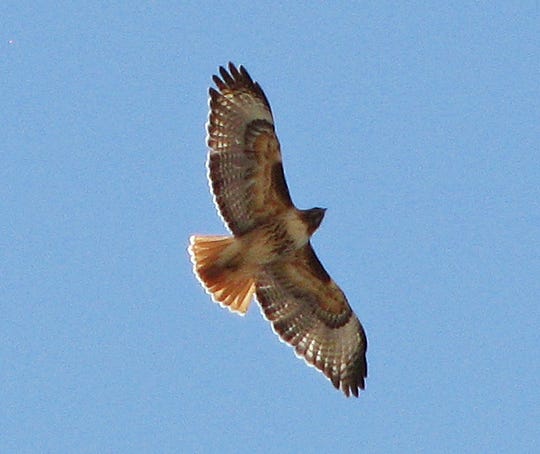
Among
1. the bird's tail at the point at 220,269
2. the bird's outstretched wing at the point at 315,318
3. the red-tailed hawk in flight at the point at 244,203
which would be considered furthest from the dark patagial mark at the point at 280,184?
the bird's outstretched wing at the point at 315,318

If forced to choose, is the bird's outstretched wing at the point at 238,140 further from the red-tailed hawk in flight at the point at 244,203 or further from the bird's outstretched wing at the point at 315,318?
the bird's outstretched wing at the point at 315,318

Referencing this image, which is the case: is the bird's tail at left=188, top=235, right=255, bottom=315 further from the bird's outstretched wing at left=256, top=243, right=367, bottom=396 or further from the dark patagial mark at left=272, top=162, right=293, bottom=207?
the dark patagial mark at left=272, top=162, right=293, bottom=207

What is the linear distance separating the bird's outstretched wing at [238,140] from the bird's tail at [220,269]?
0.25m

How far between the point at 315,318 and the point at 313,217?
1.67m

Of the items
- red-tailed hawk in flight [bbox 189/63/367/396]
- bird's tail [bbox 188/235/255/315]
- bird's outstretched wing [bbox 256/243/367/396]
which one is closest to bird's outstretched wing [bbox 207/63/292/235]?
red-tailed hawk in flight [bbox 189/63/367/396]

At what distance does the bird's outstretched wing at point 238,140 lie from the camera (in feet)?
64.7

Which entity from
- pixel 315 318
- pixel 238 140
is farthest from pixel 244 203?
pixel 315 318

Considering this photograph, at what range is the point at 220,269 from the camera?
19.9 m

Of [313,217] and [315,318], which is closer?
[313,217]

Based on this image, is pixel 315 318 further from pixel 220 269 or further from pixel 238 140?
pixel 238 140

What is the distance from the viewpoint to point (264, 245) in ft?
65.6

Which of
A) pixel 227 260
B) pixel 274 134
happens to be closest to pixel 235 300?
pixel 227 260

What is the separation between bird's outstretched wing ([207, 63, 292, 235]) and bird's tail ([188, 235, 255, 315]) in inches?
9.8

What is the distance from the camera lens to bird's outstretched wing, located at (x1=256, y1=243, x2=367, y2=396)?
67.8 ft
